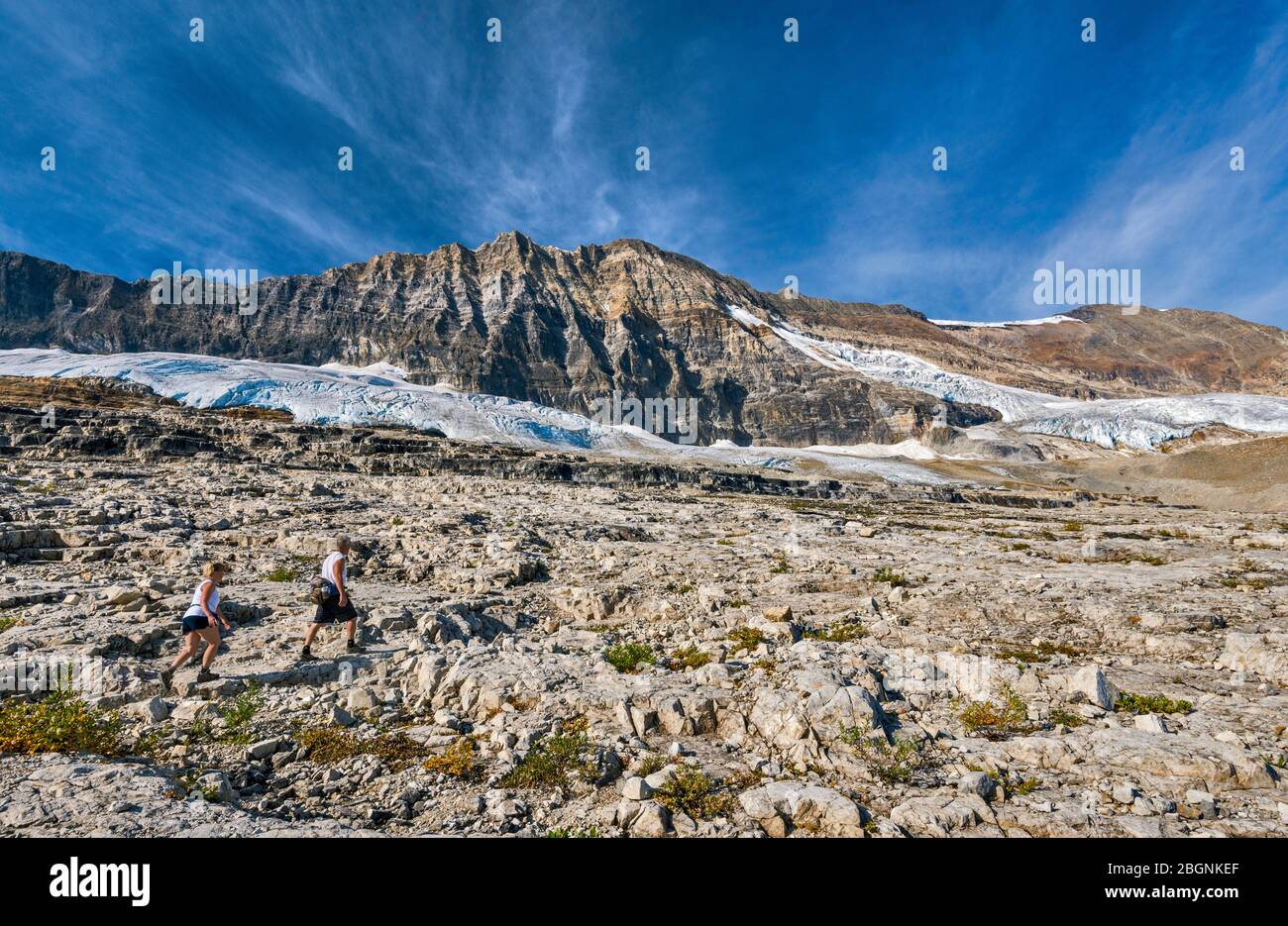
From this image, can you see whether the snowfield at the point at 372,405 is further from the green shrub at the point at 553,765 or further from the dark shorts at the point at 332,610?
the green shrub at the point at 553,765

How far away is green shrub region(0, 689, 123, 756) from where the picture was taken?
604 centimetres

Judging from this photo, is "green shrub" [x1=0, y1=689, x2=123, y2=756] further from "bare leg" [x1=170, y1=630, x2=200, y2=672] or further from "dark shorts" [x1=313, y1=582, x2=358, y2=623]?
"dark shorts" [x1=313, y1=582, x2=358, y2=623]

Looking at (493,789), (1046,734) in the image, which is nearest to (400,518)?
(493,789)

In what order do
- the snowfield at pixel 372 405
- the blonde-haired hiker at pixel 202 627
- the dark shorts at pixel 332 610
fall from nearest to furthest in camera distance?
the blonde-haired hiker at pixel 202 627 → the dark shorts at pixel 332 610 → the snowfield at pixel 372 405

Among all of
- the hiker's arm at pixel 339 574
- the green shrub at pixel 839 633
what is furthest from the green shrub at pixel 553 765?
the green shrub at pixel 839 633

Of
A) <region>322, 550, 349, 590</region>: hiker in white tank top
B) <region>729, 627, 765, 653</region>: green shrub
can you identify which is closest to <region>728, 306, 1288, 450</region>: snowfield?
<region>729, 627, 765, 653</region>: green shrub

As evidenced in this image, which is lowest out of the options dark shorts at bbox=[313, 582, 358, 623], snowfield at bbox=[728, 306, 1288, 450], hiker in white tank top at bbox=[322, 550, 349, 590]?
dark shorts at bbox=[313, 582, 358, 623]

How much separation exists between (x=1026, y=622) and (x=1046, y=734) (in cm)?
586

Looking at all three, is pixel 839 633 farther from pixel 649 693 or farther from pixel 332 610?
pixel 332 610

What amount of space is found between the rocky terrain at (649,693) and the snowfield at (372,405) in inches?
3139

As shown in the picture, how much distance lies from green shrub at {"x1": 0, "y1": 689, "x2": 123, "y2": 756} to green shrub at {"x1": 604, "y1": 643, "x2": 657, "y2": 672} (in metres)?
5.85

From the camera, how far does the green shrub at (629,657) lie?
867cm

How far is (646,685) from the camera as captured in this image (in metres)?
7.73
